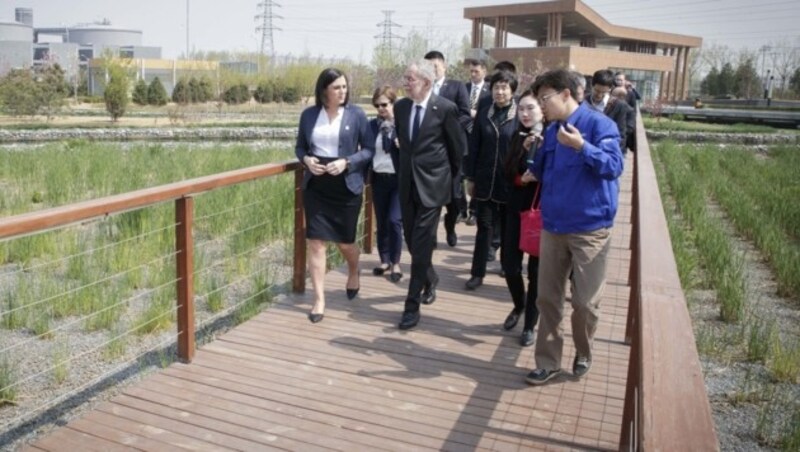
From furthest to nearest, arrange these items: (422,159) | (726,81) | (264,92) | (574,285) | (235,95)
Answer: (726,81) → (264,92) → (235,95) → (422,159) → (574,285)

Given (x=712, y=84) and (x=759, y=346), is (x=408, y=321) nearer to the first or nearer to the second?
(x=759, y=346)

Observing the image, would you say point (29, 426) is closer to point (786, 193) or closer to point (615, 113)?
point (615, 113)

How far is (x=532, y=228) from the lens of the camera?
3.78 meters

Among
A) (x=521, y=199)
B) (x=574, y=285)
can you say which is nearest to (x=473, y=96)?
(x=521, y=199)

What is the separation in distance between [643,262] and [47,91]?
30.4 meters

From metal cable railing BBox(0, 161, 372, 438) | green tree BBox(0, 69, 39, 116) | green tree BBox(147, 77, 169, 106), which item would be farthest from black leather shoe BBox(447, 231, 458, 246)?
green tree BBox(147, 77, 169, 106)

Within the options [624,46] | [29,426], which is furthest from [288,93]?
[29,426]

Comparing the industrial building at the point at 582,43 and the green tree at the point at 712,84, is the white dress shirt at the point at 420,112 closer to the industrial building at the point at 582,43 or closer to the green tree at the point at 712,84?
the industrial building at the point at 582,43

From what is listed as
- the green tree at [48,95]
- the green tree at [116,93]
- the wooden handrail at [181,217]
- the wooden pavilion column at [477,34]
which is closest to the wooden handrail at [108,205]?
the wooden handrail at [181,217]

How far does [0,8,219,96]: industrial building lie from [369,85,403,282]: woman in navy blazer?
28657 millimetres

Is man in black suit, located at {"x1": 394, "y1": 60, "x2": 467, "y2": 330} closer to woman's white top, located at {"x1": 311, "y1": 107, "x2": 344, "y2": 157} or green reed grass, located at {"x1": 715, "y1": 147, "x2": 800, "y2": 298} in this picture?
woman's white top, located at {"x1": 311, "y1": 107, "x2": 344, "y2": 157}

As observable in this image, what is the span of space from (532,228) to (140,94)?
37.6m

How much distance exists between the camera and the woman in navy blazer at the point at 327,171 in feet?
14.4

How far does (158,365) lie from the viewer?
13.5 ft
